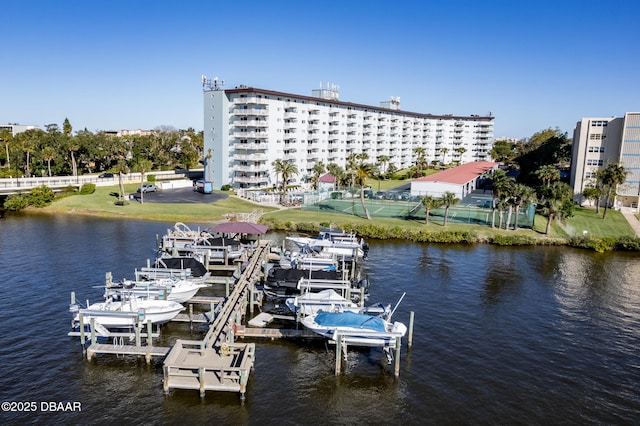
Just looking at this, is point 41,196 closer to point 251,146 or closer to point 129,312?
point 251,146

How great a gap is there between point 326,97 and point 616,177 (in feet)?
251

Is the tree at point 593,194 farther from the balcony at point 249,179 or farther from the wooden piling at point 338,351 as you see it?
the wooden piling at point 338,351

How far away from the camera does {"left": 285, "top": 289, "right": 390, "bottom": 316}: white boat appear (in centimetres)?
3494

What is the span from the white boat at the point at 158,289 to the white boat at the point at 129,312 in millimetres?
741

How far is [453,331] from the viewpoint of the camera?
3650 cm

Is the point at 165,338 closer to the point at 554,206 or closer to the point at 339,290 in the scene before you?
the point at 339,290

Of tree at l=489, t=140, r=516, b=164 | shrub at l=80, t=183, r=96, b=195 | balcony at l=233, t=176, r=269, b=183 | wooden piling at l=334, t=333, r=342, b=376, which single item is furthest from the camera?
tree at l=489, t=140, r=516, b=164

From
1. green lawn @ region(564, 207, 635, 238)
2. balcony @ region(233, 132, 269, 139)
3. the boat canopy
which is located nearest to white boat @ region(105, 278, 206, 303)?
the boat canopy

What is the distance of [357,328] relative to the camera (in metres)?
31.4

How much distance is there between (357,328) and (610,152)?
84236 millimetres

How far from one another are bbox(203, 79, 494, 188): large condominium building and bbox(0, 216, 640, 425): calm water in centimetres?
5641

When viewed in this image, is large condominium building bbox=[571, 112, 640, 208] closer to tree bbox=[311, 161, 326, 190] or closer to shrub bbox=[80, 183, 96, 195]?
tree bbox=[311, 161, 326, 190]

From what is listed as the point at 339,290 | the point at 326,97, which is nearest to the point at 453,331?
the point at 339,290

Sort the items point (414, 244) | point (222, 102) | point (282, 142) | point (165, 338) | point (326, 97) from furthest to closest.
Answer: point (326, 97) → point (282, 142) → point (222, 102) → point (414, 244) → point (165, 338)
